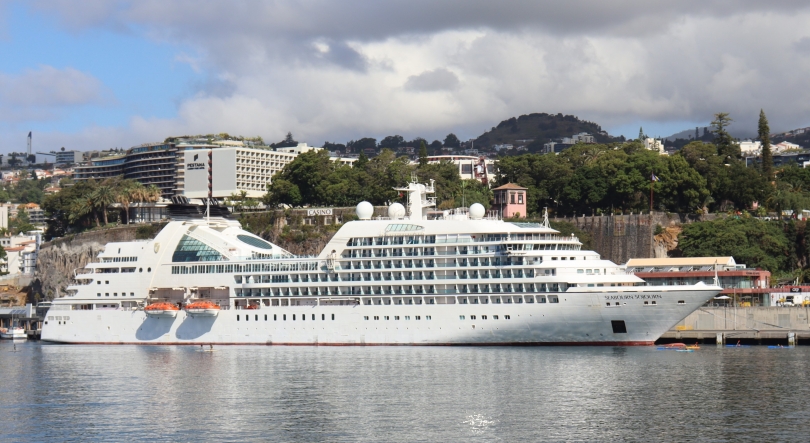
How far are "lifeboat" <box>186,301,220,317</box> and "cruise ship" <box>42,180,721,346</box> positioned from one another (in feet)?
0.29

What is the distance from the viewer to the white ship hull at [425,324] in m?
58.5

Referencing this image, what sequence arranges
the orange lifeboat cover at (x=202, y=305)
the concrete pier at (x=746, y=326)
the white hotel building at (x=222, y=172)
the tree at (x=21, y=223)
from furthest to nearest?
the tree at (x=21, y=223) → the white hotel building at (x=222, y=172) → the orange lifeboat cover at (x=202, y=305) → the concrete pier at (x=746, y=326)

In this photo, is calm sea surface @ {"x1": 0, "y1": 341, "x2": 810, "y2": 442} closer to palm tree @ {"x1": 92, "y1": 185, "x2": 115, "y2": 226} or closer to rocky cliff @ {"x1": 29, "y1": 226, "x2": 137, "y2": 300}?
rocky cliff @ {"x1": 29, "y1": 226, "x2": 137, "y2": 300}

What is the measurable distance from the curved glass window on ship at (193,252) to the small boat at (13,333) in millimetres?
25265

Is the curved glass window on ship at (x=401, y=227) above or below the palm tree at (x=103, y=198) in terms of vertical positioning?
below

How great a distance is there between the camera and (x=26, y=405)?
42.9 m

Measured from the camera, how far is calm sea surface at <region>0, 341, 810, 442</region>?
35.5 meters

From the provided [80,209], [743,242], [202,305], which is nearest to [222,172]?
[80,209]

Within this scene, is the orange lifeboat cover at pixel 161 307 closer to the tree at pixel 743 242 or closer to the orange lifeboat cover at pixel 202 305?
the orange lifeboat cover at pixel 202 305

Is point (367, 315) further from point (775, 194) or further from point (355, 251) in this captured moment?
point (775, 194)

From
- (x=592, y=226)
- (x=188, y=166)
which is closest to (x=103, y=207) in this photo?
(x=188, y=166)

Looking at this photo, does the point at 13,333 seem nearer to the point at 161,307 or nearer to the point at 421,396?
the point at 161,307

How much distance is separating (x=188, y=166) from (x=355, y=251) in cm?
7369

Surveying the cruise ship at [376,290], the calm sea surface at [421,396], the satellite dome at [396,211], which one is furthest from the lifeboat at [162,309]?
the satellite dome at [396,211]
